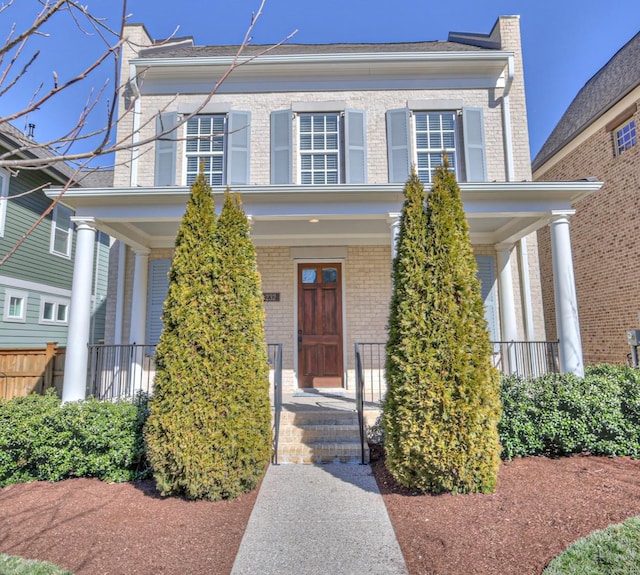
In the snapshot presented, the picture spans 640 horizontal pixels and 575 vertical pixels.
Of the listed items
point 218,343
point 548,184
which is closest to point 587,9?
point 548,184

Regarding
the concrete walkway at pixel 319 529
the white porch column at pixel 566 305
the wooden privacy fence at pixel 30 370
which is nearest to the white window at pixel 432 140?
the white porch column at pixel 566 305

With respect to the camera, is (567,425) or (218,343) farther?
(567,425)

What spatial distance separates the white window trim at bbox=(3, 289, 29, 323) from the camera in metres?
9.39

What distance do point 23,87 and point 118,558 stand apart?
2971 mm

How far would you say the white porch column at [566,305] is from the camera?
586 centimetres

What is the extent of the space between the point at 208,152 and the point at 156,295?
3.01 metres

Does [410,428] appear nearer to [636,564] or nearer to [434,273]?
[434,273]

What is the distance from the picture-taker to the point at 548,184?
6.04 metres

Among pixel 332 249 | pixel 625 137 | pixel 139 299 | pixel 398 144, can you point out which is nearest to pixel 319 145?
pixel 398 144

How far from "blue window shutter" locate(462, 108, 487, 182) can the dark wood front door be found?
312 cm

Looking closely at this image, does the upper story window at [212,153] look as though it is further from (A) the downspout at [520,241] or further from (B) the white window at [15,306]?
(A) the downspout at [520,241]

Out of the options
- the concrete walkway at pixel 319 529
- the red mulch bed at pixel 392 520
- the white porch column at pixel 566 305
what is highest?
the white porch column at pixel 566 305

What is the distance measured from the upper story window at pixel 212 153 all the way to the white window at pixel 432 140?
3.36 m

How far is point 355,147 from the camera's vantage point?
8.03 metres
